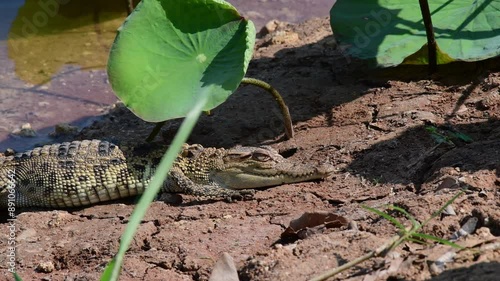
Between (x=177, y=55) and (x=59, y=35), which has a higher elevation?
(x=177, y=55)

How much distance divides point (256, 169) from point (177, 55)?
3.27ft

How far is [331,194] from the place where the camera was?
201 inches

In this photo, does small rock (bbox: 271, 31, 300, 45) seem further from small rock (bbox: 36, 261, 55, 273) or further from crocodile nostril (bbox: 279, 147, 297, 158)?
small rock (bbox: 36, 261, 55, 273)

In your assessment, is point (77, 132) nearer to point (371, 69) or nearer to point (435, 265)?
point (371, 69)

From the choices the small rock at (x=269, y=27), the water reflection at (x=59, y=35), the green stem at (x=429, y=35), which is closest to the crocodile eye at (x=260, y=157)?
the green stem at (x=429, y=35)

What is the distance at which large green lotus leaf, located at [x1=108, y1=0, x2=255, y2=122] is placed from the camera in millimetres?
5268

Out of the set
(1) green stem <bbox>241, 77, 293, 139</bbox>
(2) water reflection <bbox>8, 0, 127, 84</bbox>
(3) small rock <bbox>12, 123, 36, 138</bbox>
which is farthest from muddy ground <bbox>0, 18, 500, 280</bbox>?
(2) water reflection <bbox>8, 0, 127, 84</bbox>

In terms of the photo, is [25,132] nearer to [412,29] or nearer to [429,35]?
[412,29]

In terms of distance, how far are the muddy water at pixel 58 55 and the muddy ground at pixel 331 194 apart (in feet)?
2.43

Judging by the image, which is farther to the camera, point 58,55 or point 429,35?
point 58,55

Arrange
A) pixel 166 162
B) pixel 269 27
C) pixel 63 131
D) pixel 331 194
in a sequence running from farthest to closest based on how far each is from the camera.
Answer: pixel 269 27, pixel 63 131, pixel 331 194, pixel 166 162

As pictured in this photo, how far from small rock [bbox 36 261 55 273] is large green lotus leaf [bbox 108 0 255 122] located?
1.15 metres

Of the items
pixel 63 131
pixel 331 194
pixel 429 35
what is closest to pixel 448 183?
pixel 331 194

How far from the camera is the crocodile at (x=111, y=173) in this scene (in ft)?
19.3
